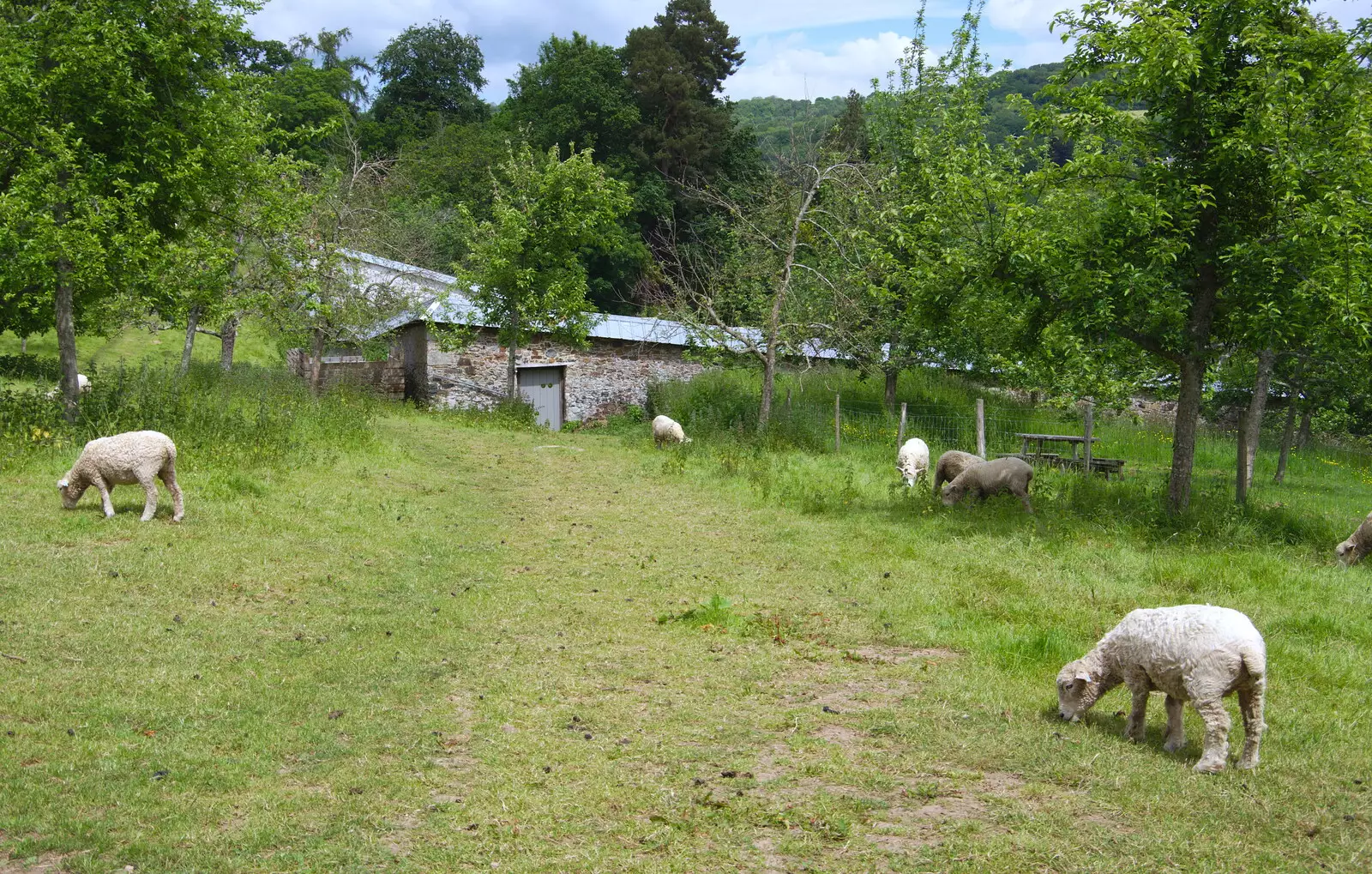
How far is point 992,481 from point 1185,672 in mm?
8703

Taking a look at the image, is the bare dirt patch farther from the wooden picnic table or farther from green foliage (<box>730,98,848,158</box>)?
green foliage (<box>730,98,848,158</box>)

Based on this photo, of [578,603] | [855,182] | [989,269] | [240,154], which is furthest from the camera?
[855,182]

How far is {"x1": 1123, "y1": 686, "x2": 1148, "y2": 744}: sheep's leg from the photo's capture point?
238 inches

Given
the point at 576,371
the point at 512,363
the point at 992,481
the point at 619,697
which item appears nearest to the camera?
the point at 619,697

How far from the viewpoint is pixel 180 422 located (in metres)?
14.4

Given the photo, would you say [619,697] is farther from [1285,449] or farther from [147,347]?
[147,347]

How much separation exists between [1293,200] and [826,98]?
9314cm

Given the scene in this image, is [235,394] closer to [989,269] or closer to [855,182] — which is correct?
[989,269]

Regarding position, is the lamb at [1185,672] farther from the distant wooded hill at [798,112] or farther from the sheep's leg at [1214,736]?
the distant wooded hill at [798,112]

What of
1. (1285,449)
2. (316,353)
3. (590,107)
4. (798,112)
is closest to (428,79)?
(590,107)

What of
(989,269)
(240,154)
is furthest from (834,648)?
(240,154)

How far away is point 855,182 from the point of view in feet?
79.9

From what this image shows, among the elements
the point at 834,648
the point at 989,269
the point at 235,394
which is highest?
the point at 989,269

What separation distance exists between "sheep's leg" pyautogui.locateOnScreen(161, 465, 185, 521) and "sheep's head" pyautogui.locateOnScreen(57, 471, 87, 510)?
87 cm
